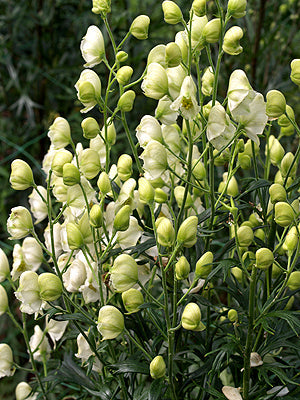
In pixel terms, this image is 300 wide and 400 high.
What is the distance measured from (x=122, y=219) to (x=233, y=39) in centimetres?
19

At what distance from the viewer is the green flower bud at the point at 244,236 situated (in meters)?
0.45

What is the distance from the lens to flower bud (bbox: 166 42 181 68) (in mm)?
433

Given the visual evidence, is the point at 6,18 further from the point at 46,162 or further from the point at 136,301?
the point at 136,301

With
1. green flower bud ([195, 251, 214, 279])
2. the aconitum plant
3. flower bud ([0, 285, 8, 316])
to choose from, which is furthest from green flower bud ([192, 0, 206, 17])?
flower bud ([0, 285, 8, 316])

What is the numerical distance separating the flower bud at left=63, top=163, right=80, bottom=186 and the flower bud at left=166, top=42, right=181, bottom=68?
125 millimetres

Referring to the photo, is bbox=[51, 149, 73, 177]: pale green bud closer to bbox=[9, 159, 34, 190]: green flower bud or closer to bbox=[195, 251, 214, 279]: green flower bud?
bbox=[9, 159, 34, 190]: green flower bud

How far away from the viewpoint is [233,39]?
0.46 m

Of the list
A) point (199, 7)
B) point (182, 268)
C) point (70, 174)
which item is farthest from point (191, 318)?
point (199, 7)

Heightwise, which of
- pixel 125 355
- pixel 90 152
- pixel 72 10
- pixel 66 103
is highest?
pixel 90 152

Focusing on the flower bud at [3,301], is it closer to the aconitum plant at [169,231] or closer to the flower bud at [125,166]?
the aconitum plant at [169,231]

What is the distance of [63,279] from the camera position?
21.0 inches

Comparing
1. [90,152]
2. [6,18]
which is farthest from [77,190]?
[6,18]

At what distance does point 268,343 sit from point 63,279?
213 mm

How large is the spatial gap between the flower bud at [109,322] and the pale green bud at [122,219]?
0.07m
